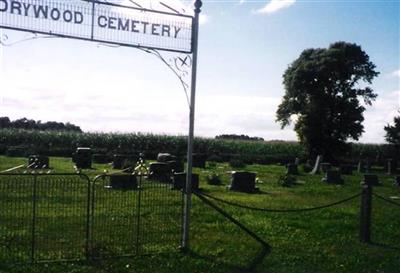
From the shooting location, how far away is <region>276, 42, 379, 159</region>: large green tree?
51.2 m

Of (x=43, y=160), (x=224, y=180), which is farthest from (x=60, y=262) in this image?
(x=43, y=160)

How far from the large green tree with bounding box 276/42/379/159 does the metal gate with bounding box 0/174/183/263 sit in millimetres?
36797

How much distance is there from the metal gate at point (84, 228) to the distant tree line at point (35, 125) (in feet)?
214

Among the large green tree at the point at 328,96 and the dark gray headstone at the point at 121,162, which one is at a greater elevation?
the large green tree at the point at 328,96

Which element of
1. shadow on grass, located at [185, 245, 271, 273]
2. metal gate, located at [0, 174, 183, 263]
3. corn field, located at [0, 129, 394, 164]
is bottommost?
shadow on grass, located at [185, 245, 271, 273]

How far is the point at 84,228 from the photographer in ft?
37.9

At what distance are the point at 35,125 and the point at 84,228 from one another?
76780mm

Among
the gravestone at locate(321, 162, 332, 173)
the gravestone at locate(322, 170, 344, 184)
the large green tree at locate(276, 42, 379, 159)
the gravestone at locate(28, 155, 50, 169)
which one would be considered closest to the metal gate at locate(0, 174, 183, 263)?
the gravestone at locate(28, 155, 50, 169)

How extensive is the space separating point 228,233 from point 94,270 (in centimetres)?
420

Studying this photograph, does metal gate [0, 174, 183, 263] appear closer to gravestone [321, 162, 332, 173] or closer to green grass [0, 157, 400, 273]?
green grass [0, 157, 400, 273]

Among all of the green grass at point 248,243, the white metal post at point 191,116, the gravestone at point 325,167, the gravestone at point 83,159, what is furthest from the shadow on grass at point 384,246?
the gravestone at point 325,167

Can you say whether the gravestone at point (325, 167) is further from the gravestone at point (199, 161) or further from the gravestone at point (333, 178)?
the gravestone at point (199, 161)

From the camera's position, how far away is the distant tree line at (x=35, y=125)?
→ 79.6 metres

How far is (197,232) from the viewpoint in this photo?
39.4 ft
